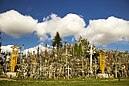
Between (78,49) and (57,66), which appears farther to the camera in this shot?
(78,49)

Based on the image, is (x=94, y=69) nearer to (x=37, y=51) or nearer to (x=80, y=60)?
(x=80, y=60)

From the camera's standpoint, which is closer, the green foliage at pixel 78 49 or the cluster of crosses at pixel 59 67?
the cluster of crosses at pixel 59 67

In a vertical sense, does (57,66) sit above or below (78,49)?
below

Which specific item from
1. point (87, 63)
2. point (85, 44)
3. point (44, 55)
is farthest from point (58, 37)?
point (87, 63)

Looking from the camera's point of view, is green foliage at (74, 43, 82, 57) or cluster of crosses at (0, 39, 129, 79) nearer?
cluster of crosses at (0, 39, 129, 79)

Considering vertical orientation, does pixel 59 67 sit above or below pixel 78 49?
below

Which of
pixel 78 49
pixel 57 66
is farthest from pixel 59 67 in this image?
pixel 78 49

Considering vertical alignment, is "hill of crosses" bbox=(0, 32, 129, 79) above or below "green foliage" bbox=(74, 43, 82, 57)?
below

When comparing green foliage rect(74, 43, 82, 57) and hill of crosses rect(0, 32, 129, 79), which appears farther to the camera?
green foliage rect(74, 43, 82, 57)

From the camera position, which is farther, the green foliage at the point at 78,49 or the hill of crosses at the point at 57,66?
the green foliage at the point at 78,49

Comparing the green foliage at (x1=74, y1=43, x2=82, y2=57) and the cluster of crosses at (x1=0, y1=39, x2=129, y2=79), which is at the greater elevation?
the green foliage at (x1=74, y1=43, x2=82, y2=57)

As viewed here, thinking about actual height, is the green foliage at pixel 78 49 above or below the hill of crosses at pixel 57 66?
above

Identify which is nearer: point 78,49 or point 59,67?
point 59,67

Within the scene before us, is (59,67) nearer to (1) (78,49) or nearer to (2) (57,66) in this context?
(2) (57,66)
